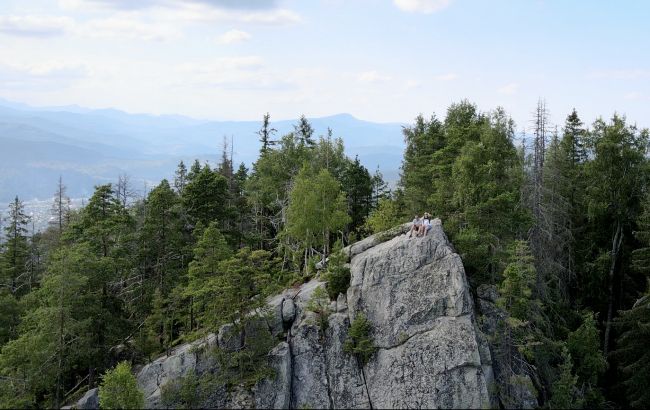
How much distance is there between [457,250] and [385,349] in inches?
310

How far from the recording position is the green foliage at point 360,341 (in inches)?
1059

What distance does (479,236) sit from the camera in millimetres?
30031

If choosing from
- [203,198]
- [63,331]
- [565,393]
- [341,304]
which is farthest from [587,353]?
[63,331]

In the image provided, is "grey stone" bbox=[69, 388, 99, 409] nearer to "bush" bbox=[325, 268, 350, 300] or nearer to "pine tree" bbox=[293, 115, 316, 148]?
"bush" bbox=[325, 268, 350, 300]

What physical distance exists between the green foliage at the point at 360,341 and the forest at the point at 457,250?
3.30 meters

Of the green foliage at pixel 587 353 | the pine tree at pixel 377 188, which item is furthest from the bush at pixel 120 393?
the pine tree at pixel 377 188

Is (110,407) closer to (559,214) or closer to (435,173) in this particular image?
(435,173)

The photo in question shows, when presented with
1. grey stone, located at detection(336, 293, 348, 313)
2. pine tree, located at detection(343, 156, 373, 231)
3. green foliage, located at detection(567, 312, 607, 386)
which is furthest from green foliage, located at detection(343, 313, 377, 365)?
pine tree, located at detection(343, 156, 373, 231)

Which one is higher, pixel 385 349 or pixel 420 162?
pixel 420 162

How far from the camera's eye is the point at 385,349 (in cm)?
2697

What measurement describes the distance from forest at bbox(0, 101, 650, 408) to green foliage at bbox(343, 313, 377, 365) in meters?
3.30

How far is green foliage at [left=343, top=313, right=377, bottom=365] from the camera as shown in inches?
1059

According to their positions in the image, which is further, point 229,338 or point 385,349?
point 229,338

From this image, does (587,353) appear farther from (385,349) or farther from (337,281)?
(337,281)
